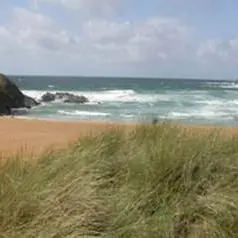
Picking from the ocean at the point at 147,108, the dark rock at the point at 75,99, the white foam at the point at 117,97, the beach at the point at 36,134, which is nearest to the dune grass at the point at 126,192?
the ocean at the point at 147,108

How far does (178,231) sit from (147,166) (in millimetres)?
667

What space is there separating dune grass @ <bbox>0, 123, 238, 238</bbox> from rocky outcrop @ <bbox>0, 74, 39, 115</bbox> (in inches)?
896

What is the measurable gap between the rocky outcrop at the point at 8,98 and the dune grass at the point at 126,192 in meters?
22.8

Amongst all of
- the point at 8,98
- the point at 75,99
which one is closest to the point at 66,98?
the point at 75,99

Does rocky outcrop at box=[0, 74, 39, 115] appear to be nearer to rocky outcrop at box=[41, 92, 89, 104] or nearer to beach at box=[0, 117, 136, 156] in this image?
rocky outcrop at box=[41, 92, 89, 104]

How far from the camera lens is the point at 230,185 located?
4.66 metres

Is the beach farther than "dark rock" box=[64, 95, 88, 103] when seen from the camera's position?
No

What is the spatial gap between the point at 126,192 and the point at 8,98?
85.0 ft

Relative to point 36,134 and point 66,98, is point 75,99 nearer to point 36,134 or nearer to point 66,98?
point 66,98

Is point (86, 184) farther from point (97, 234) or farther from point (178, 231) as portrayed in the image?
point (178, 231)

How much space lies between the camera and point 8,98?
97.1ft

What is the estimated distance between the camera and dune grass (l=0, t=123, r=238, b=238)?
3758 millimetres

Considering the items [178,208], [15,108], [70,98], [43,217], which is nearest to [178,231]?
[178,208]

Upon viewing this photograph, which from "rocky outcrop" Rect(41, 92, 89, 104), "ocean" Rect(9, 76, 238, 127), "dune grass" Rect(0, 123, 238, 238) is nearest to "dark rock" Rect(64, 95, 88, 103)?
"rocky outcrop" Rect(41, 92, 89, 104)
